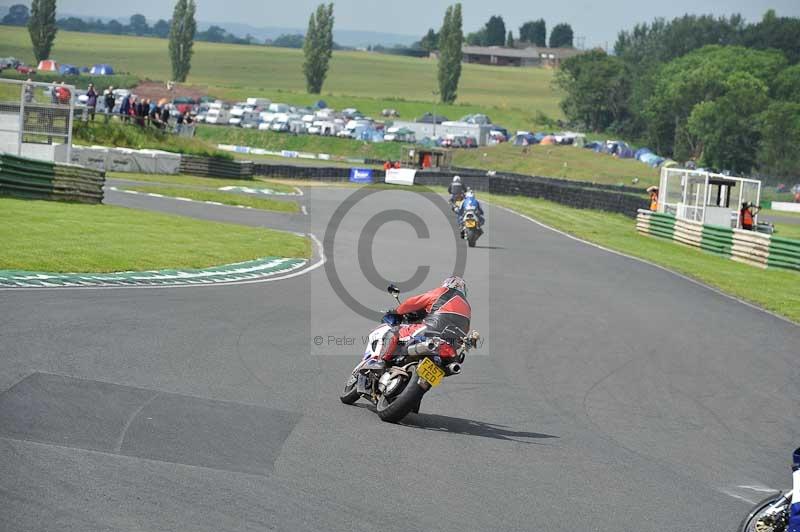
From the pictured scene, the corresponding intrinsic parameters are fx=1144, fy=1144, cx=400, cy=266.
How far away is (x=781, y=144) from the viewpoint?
85.9 m

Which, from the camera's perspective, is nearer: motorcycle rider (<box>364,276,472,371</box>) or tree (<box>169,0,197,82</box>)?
motorcycle rider (<box>364,276,472,371</box>)

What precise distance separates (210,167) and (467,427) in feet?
127

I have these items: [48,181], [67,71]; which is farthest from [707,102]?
[48,181]

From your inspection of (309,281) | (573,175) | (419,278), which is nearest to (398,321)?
(309,281)

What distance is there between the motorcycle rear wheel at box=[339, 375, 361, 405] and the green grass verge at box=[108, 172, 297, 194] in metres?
30.8

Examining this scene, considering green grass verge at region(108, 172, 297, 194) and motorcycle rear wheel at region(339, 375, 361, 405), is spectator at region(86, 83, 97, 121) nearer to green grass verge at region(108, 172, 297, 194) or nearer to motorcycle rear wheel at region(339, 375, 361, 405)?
green grass verge at region(108, 172, 297, 194)

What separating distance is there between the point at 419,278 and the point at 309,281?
290 centimetres

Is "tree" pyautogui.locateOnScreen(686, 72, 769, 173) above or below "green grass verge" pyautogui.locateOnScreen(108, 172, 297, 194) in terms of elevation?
above

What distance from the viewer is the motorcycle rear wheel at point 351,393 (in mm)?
10164

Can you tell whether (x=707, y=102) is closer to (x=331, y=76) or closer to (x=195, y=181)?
(x=195, y=181)

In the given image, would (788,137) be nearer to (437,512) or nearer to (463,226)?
(463,226)

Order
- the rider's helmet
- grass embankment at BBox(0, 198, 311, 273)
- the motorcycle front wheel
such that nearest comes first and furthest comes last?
the motorcycle front wheel, the rider's helmet, grass embankment at BBox(0, 198, 311, 273)

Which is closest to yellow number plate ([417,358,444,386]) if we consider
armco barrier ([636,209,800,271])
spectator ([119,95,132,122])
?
armco barrier ([636,209,800,271])

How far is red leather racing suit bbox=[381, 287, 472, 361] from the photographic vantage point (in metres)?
9.59
